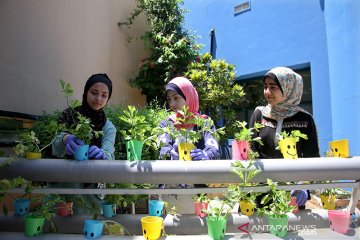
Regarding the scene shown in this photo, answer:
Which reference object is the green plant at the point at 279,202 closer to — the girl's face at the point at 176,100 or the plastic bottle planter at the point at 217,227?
the plastic bottle planter at the point at 217,227

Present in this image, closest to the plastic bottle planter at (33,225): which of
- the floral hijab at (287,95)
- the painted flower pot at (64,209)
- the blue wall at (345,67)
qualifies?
the painted flower pot at (64,209)

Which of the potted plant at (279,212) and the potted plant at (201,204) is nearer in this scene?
the potted plant at (279,212)

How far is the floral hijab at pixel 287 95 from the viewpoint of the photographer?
179cm

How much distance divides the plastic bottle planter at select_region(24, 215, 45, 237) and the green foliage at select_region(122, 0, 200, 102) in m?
4.94

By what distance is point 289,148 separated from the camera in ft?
4.00

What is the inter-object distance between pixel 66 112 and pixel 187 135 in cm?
91

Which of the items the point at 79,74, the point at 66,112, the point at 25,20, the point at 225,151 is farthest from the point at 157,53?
the point at 66,112

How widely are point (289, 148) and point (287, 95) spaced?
2.32 feet

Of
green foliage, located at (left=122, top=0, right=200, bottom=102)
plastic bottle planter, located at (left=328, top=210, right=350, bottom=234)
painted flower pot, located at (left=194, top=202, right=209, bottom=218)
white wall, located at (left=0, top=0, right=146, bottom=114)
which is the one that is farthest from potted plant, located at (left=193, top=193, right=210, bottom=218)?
green foliage, located at (left=122, top=0, right=200, bottom=102)

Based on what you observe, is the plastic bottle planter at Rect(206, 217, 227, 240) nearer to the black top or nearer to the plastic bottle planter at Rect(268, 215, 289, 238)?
the plastic bottle planter at Rect(268, 215, 289, 238)

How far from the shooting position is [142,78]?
608 cm

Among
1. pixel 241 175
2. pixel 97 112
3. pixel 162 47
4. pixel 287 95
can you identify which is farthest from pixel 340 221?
pixel 162 47

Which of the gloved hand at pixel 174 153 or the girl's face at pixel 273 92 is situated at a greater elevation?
the girl's face at pixel 273 92

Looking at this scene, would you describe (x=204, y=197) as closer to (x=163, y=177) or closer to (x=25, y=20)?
(x=163, y=177)
